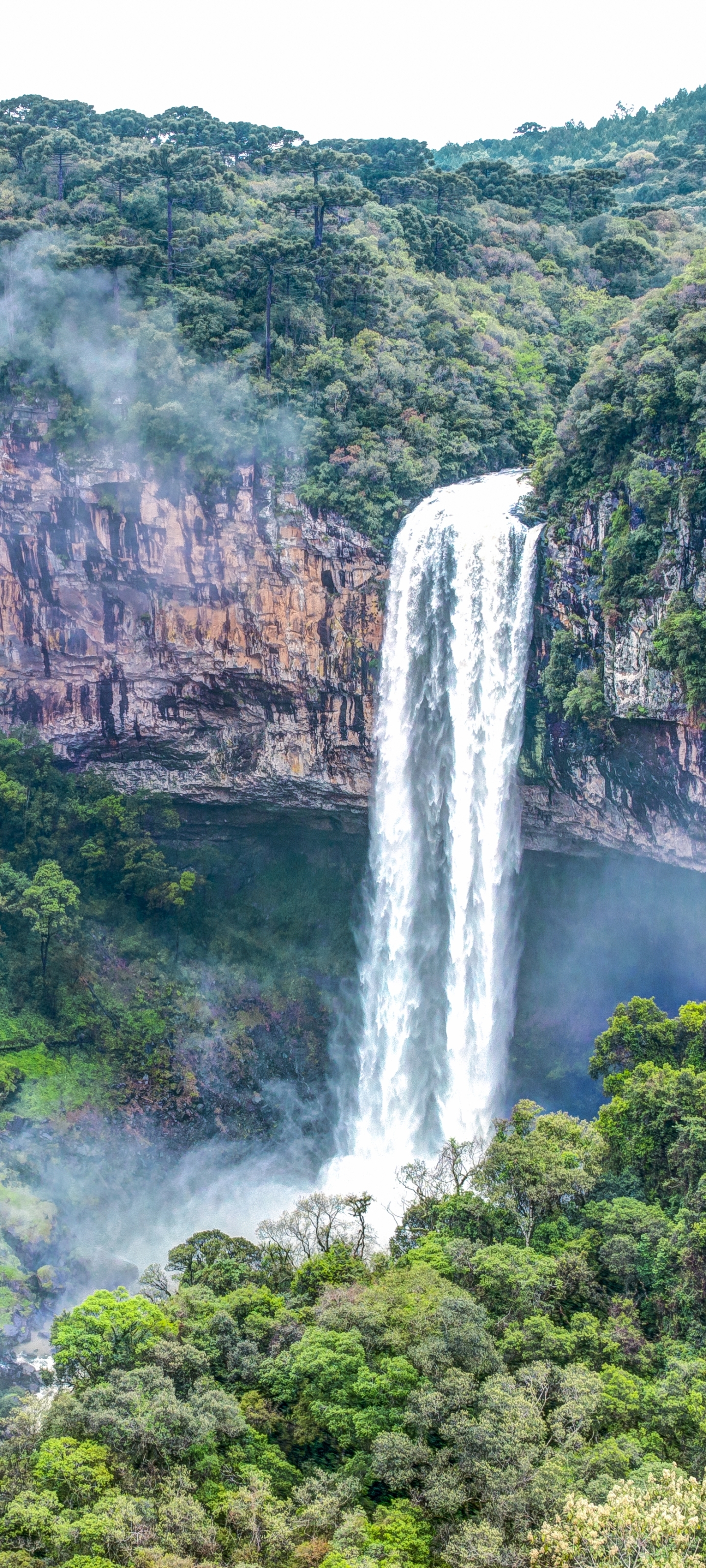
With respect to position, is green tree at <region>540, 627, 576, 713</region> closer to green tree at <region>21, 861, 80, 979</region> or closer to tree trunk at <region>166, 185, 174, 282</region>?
green tree at <region>21, 861, 80, 979</region>

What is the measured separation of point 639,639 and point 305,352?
12.2 metres

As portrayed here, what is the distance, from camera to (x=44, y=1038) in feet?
105

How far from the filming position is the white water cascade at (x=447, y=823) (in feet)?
98.6

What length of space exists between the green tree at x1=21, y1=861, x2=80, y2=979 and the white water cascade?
23.6ft

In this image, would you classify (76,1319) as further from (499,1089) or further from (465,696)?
(465,696)

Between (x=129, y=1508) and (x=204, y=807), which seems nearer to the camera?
(x=129, y=1508)

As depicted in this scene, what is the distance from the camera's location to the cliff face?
26812 millimetres

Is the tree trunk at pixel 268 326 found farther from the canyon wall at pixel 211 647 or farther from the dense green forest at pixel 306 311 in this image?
the canyon wall at pixel 211 647

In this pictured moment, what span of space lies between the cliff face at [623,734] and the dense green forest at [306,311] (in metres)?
1.82

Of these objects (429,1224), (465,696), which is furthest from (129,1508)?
(465,696)

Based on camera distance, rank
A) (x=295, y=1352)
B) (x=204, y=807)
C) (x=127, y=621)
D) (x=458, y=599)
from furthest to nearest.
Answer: (x=204, y=807) < (x=127, y=621) < (x=458, y=599) < (x=295, y=1352)

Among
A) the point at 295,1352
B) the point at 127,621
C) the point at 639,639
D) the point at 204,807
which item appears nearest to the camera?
the point at 295,1352

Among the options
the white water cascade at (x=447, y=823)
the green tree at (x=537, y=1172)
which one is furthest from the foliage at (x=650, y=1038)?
the white water cascade at (x=447, y=823)

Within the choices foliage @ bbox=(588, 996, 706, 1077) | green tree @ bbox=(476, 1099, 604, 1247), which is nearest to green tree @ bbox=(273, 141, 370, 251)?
foliage @ bbox=(588, 996, 706, 1077)
